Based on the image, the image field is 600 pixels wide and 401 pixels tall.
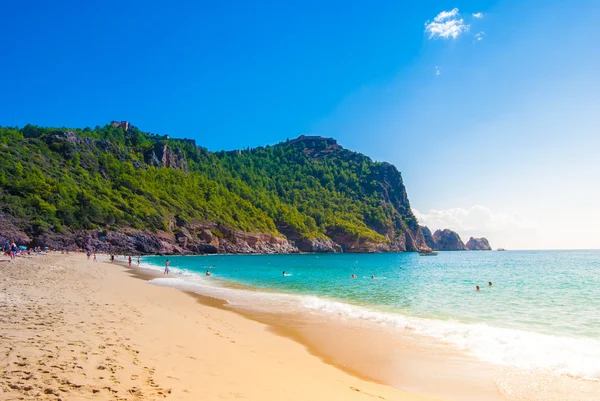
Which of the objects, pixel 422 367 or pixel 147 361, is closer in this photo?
pixel 147 361

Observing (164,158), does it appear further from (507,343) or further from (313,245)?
(507,343)

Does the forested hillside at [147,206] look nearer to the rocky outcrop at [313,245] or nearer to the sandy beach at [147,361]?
the rocky outcrop at [313,245]

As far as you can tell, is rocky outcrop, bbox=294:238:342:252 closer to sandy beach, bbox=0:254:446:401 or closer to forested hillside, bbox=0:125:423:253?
forested hillside, bbox=0:125:423:253

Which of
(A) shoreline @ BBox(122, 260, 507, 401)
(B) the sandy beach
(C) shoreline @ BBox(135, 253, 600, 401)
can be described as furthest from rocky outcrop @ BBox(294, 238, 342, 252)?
(B) the sandy beach

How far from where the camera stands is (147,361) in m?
7.61

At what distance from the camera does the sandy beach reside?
18.9 ft

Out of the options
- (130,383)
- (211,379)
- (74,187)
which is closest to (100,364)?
(130,383)

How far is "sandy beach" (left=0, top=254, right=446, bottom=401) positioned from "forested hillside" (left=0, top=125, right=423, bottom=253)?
76.6m

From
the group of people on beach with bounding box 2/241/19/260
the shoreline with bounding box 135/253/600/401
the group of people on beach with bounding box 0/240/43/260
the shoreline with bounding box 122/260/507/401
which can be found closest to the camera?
the shoreline with bounding box 135/253/600/401

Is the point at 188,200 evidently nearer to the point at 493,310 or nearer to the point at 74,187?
the point at 74,187

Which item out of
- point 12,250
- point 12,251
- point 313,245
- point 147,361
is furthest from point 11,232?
point 313,245

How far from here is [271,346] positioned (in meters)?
11.3

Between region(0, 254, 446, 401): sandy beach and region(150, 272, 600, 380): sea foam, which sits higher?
region(0, 254, 446, 401): sandy beach

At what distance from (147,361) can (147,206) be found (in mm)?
113926
